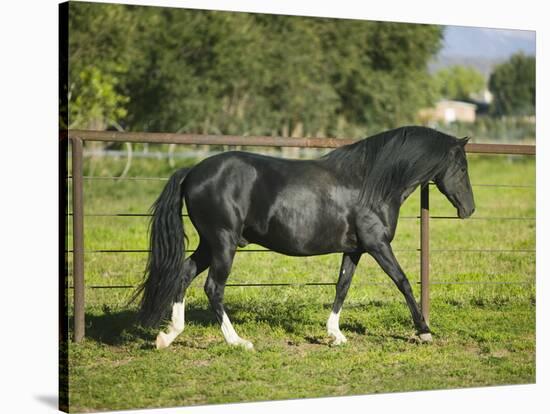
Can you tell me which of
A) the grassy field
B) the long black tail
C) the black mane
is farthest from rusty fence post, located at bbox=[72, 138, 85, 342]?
the black mane

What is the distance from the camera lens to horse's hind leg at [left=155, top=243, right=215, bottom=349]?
5.36 metres

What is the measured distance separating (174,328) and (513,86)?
29.8 m

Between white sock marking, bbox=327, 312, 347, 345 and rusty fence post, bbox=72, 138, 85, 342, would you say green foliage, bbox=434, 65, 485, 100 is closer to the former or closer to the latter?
white sock marking, bbox=327, 312, 347, 345

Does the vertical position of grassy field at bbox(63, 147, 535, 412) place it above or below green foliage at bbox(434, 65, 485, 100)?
below

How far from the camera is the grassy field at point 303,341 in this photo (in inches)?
201

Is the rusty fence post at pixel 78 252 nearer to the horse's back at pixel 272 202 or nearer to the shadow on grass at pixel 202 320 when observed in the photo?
the shadow on grass at pixel 202 320

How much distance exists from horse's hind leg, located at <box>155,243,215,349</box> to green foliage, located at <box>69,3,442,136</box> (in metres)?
13.0

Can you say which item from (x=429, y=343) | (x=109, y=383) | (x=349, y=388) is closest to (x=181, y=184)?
(x=109, y=383)

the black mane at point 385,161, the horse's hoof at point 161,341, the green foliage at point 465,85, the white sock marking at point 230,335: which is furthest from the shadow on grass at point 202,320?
the green foliage at point 465,85

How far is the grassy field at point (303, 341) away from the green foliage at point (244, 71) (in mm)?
10878

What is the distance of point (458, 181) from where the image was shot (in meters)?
5.90

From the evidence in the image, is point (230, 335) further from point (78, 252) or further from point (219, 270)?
point (78, 252)

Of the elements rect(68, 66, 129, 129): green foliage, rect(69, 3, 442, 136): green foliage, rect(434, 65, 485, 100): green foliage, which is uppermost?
rect(434, 65, 485, 100): green foliage

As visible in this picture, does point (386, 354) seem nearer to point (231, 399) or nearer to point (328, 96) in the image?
point (231, 399)
